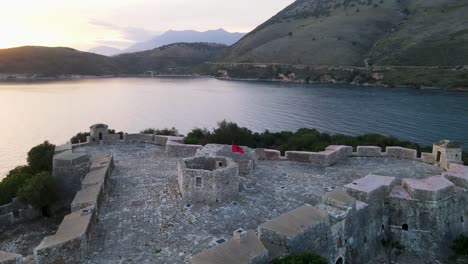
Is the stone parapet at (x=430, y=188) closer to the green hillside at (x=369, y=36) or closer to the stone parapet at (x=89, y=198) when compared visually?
the stone parapet at (x=89, y=198)

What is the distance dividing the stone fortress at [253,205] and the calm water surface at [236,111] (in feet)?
89.5

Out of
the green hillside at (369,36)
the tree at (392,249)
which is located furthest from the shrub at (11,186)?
the green hillside at (369,36)

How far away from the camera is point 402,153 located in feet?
71.7

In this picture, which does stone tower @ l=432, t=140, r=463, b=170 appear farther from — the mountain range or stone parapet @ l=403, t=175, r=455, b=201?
the mountain range

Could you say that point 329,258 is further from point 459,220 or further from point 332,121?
point 332,121

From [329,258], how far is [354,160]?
9.29 metres

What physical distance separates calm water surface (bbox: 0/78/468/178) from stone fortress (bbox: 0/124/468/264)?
2728 cm

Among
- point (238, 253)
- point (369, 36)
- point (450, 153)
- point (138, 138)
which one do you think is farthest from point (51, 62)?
point (238, 253)

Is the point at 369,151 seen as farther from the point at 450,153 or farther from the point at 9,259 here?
the point at 9,259

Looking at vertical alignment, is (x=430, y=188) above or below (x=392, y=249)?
above

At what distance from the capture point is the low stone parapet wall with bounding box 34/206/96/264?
446 inches

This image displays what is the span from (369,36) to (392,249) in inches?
4411

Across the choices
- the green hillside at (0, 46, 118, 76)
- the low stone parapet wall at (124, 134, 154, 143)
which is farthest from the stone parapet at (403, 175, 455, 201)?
the green hillside at (0, 46, 118, 76)

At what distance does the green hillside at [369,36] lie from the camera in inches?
3777
